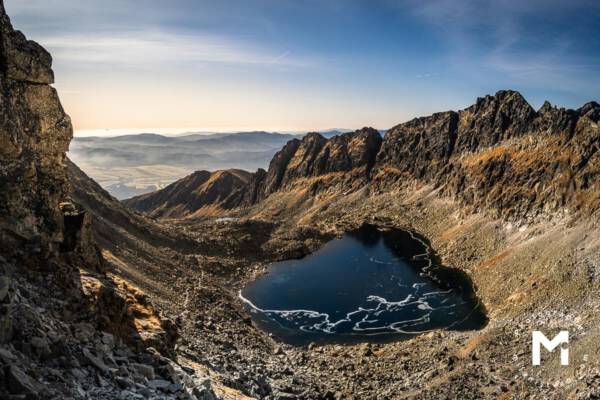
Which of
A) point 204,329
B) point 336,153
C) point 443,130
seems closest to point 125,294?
point 204,329

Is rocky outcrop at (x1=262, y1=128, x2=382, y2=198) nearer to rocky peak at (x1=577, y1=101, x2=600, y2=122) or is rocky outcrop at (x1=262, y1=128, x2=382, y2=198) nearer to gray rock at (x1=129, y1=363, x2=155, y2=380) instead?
rocky peak at (x1=577, y1=101, x2=600, y2=122)

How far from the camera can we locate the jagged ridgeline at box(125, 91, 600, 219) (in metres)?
90.4

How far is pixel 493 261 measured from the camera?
86438 mm

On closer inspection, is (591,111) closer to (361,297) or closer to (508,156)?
(508,156)

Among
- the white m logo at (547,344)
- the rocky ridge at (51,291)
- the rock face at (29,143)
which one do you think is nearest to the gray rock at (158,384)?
the rocky ridge at (51,291)

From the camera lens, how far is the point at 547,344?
1785 inches

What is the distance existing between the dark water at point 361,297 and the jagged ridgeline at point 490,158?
911 inches

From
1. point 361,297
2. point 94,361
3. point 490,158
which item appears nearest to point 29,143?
point 94,361

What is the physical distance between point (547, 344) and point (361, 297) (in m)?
37.0

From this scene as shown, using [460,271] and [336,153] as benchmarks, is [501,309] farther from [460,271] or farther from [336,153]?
[336,153]

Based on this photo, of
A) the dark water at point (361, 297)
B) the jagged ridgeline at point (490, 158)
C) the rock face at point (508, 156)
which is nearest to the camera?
the dark water at point (361, 297)

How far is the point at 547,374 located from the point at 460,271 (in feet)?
173

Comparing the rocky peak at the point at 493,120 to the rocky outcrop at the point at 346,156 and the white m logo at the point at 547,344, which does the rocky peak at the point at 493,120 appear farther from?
the white m logo at the point at 547,344

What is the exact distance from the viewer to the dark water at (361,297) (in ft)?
216
